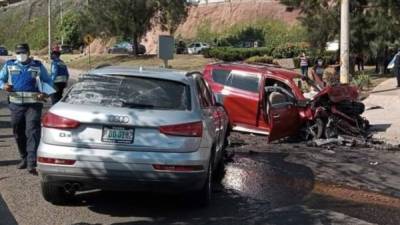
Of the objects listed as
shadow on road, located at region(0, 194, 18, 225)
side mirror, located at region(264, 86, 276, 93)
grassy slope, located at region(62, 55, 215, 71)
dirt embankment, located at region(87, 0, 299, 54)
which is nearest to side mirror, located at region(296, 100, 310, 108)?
side mirror, located at region(264, 86, 276, 93)

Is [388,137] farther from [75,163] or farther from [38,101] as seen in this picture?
[75,163]

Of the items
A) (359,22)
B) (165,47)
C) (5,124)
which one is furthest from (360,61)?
(5,124)

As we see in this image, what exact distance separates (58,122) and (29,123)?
2.22m

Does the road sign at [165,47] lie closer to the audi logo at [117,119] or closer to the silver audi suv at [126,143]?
the silver audi suv at [126,143]

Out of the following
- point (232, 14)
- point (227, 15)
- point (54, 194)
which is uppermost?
point (232, 14)

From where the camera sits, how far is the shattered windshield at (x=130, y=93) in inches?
282

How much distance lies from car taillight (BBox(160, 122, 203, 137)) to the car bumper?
0.22 m

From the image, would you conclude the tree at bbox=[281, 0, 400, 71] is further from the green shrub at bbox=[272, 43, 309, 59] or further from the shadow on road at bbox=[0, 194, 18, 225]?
the shadow on road at bbox=[0, 194, 18, 225]

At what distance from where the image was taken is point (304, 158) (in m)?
12.0

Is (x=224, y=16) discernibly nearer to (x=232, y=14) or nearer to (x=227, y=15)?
(x=227, y=15)

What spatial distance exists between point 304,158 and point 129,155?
582cm

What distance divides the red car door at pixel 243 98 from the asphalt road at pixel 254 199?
258cm

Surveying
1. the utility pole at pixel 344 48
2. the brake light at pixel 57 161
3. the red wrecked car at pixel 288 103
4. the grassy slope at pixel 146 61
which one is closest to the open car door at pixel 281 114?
the red wrecked car at pixel 288 103

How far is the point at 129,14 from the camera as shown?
2313 inches
